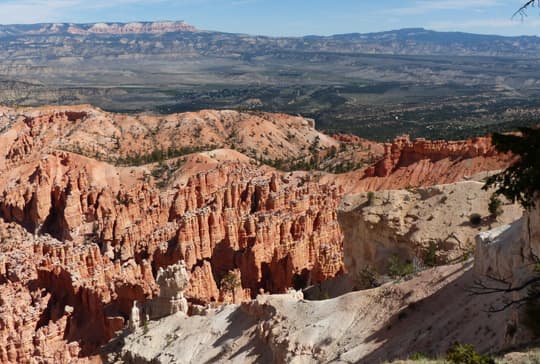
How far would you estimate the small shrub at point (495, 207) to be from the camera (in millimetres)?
25820

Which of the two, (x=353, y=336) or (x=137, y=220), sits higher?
(x=353, y=336)

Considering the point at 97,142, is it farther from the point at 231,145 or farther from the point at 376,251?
the point at 376,251

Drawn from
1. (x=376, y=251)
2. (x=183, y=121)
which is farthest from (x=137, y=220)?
(x=183, y=121)

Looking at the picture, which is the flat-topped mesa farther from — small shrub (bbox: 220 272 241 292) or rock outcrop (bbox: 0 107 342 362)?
small shrub (bbox: 220 272 241 292)

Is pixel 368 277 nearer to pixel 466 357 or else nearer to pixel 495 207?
pixel 495 207

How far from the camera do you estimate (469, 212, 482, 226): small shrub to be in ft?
88.0

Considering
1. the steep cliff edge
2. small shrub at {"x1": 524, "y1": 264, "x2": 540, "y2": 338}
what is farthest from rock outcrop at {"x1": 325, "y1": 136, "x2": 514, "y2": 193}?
small shrub at {"x1": 524, "y1": 264, "x2": 540, "y2": 338}

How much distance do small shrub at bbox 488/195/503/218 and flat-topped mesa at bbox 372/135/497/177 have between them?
34027 mm

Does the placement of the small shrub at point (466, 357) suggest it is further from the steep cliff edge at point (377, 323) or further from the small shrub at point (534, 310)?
the small shrub at point (534, 310)

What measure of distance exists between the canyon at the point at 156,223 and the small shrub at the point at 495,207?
453 millimetres

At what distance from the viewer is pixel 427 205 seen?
2945 centimetres

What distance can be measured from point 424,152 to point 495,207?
3966 cm

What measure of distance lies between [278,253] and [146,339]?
51.2ft

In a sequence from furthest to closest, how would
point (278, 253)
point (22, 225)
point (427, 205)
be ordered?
point (22, 225) < point (278, 253) < point (427, 205)
